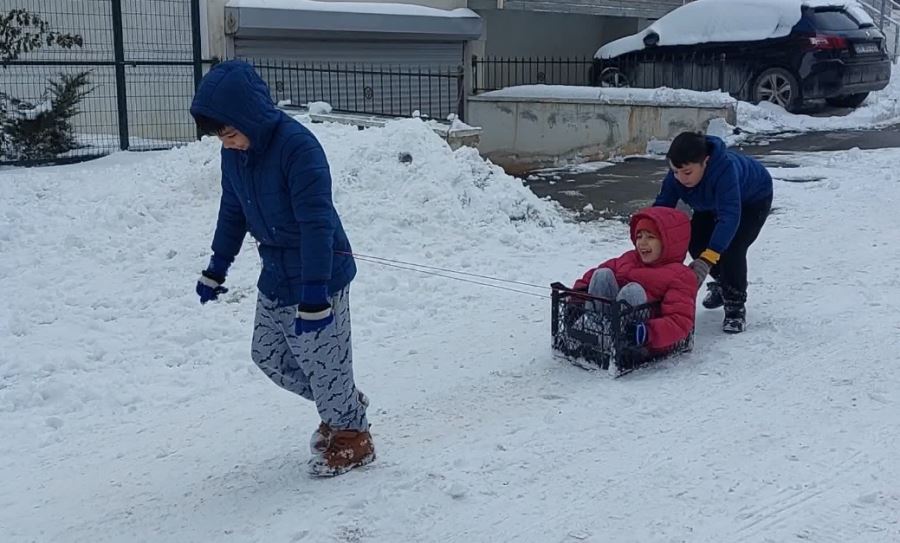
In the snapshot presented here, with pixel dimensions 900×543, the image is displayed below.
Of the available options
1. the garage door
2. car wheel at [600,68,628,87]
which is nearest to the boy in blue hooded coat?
the garage door

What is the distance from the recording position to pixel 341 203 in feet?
25.6

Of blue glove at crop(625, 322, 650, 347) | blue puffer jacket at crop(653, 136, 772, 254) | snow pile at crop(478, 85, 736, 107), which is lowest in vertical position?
blue glove at crop(625, 322, 650, 347)

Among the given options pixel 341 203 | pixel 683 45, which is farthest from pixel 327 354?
pixel 683 45

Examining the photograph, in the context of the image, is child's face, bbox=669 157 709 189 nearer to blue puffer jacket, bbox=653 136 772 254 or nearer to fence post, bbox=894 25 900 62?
blue puffer jacket, bbox=653 136 772 254

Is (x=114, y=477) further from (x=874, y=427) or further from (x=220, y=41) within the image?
(x=220, y=41)

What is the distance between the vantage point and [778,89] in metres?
15.6

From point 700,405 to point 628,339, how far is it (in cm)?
51

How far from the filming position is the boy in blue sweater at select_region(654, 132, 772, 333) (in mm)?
5129

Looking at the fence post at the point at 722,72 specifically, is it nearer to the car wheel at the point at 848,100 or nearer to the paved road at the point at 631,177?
the paved road at the point at 631,177

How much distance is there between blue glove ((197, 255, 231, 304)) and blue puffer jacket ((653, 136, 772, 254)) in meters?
2.53

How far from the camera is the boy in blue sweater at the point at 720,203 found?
202 inches

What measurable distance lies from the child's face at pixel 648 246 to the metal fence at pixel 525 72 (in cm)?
1303

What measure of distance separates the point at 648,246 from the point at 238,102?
7.84ft

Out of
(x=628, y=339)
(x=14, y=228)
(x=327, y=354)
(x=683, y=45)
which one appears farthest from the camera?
(x=683, y=45)
